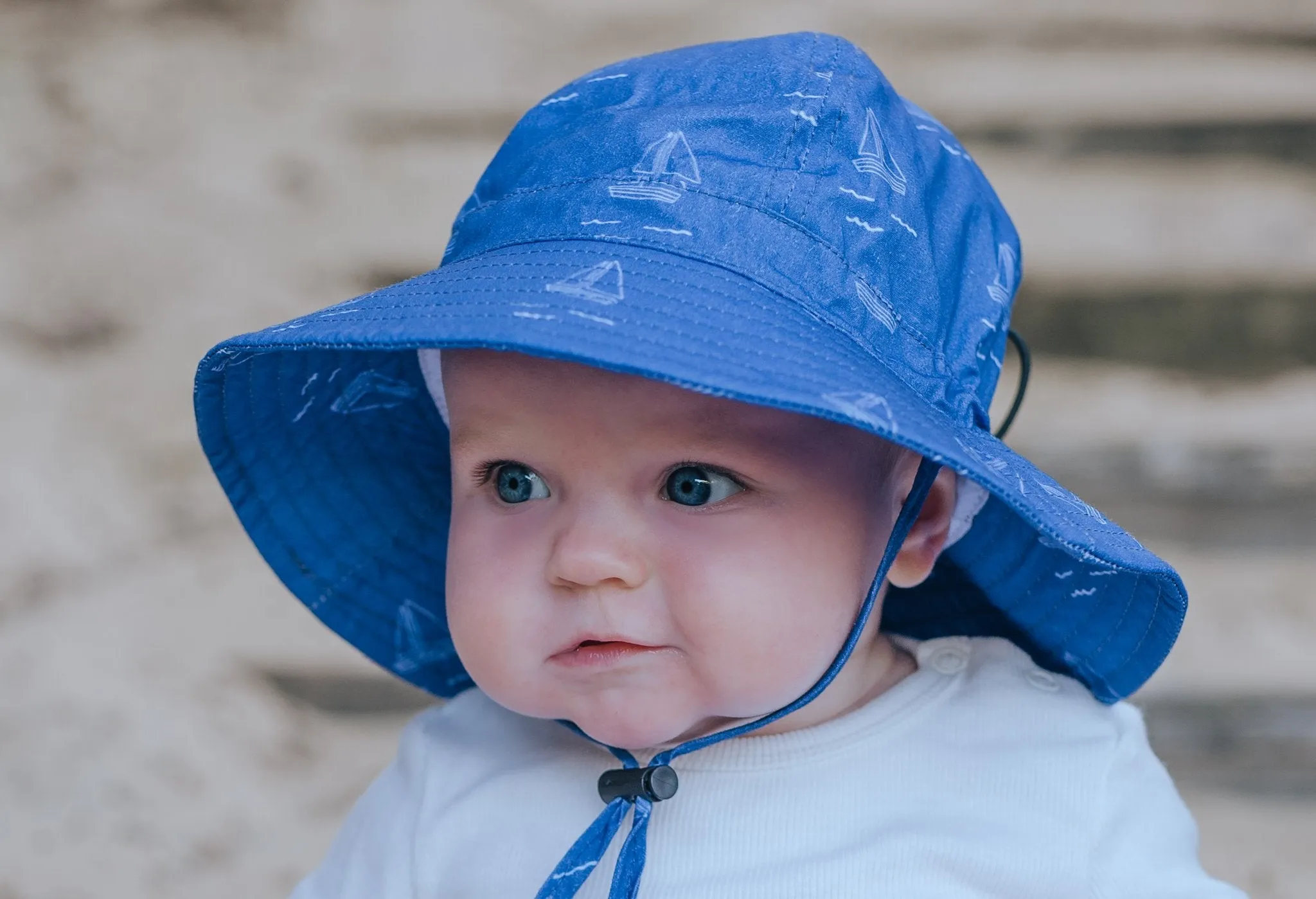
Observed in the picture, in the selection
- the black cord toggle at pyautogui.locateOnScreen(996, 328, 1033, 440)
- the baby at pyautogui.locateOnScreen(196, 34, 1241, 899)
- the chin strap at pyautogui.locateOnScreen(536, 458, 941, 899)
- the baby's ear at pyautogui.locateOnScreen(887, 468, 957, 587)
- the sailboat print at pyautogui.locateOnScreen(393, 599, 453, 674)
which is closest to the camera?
the baby at pyautogui.locateOnScreen(196, 34, 1241, 899)

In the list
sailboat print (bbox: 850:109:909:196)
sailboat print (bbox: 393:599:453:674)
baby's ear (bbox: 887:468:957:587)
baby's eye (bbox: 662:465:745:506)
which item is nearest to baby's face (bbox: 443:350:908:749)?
baby's eye (bbox: 662:465:745:506)

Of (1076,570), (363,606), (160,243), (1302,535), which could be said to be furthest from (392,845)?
(1302,535)

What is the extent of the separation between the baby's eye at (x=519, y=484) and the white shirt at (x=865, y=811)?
0.31 m

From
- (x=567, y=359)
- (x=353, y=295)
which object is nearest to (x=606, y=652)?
(x=567, y=359)

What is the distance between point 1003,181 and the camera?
2.18 metres

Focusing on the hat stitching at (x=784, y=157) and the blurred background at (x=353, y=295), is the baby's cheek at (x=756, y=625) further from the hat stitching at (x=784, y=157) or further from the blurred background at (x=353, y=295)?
the blurred background at (x=353, y=295)

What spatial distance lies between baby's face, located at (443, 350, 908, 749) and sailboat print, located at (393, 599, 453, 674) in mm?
318

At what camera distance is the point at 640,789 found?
4.31 ft

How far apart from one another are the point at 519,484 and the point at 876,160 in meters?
0.42

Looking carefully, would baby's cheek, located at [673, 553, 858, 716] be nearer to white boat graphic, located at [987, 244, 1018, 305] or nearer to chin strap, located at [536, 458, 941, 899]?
chin strap, located at [536, 458, 941, 899]

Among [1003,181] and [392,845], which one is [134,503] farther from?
[1003,181]

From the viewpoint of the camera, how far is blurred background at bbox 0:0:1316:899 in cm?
217

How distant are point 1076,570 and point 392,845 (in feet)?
2.41

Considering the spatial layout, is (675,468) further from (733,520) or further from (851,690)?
(851,690)
